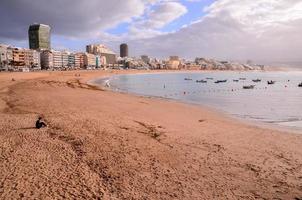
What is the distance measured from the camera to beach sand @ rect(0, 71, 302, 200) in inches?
274

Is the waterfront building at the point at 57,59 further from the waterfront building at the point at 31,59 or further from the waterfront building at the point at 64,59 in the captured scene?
the waterfront building at the point at 31,59

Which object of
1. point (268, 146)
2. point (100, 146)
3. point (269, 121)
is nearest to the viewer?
point (100, 146)

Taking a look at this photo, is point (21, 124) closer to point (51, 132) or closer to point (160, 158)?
point (51, 132)

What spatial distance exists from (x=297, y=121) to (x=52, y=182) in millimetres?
17603

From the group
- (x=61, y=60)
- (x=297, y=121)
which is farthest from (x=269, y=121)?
(x=61, y=60)

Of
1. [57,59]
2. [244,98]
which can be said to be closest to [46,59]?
[57,59]

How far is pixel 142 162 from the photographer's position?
890 centimetres

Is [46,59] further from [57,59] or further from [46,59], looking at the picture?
[57,59]

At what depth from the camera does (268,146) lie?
11.5 metres

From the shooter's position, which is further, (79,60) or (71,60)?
(79,60)

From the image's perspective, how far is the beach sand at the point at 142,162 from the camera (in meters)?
6.96

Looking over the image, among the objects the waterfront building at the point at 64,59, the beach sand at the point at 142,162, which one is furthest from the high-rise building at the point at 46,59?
the beach sand at the point at 142,162

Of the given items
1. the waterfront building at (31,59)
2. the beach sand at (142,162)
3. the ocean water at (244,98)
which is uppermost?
the waterfront building at (31,59)

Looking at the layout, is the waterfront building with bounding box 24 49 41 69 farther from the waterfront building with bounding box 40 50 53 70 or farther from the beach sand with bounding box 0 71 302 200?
the beach sand with bounding box 0 71 302 200
